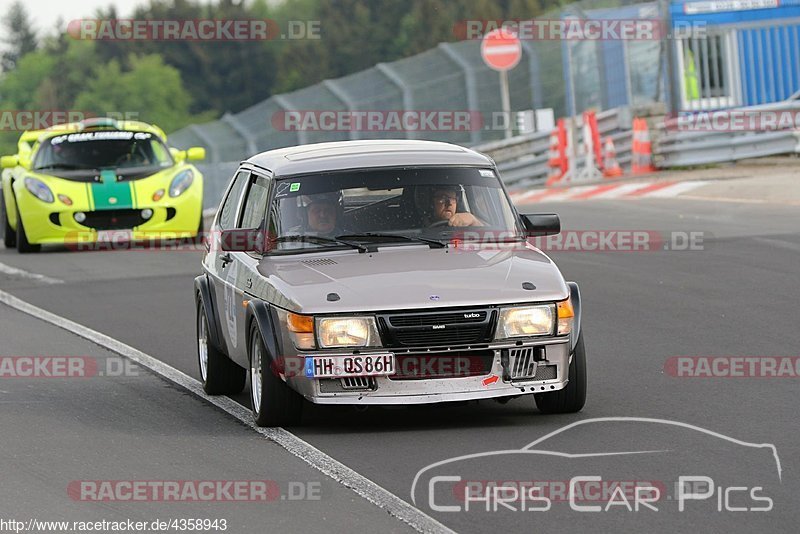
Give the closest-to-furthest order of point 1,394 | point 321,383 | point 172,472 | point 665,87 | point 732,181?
point 172,472, point 321,383, point 1,394, point 732,181, point 665,87

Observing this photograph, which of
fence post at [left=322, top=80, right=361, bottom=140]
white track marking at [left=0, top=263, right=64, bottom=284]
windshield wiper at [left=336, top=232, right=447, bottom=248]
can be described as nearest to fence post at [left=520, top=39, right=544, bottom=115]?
fence post at [left=322, top=80, right=361, bottom=140]

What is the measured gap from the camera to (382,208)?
31.0 feet

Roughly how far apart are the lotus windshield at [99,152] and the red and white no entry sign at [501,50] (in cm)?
1000

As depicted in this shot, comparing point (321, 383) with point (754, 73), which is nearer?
point (321, 383)

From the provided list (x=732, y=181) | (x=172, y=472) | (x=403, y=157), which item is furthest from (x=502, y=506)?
(x=732, y=181)

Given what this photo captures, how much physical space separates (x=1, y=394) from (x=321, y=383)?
2.91 metres

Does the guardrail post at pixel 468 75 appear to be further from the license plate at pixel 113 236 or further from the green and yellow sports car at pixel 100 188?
the license plate at pixel 113 236

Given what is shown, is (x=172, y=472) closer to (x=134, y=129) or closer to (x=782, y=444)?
(x=782, y=444)

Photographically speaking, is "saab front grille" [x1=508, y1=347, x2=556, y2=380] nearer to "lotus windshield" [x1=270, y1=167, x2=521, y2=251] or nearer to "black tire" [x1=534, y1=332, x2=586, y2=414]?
"black tire" [x1=534, y1=332, x2=586, y2=414]

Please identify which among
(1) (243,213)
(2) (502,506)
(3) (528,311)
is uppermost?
(1) (243,213)

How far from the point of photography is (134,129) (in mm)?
22141

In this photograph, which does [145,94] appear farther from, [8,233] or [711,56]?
[8,233]

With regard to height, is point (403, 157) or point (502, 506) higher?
point (403, 157)

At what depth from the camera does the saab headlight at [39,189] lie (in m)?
21.1
